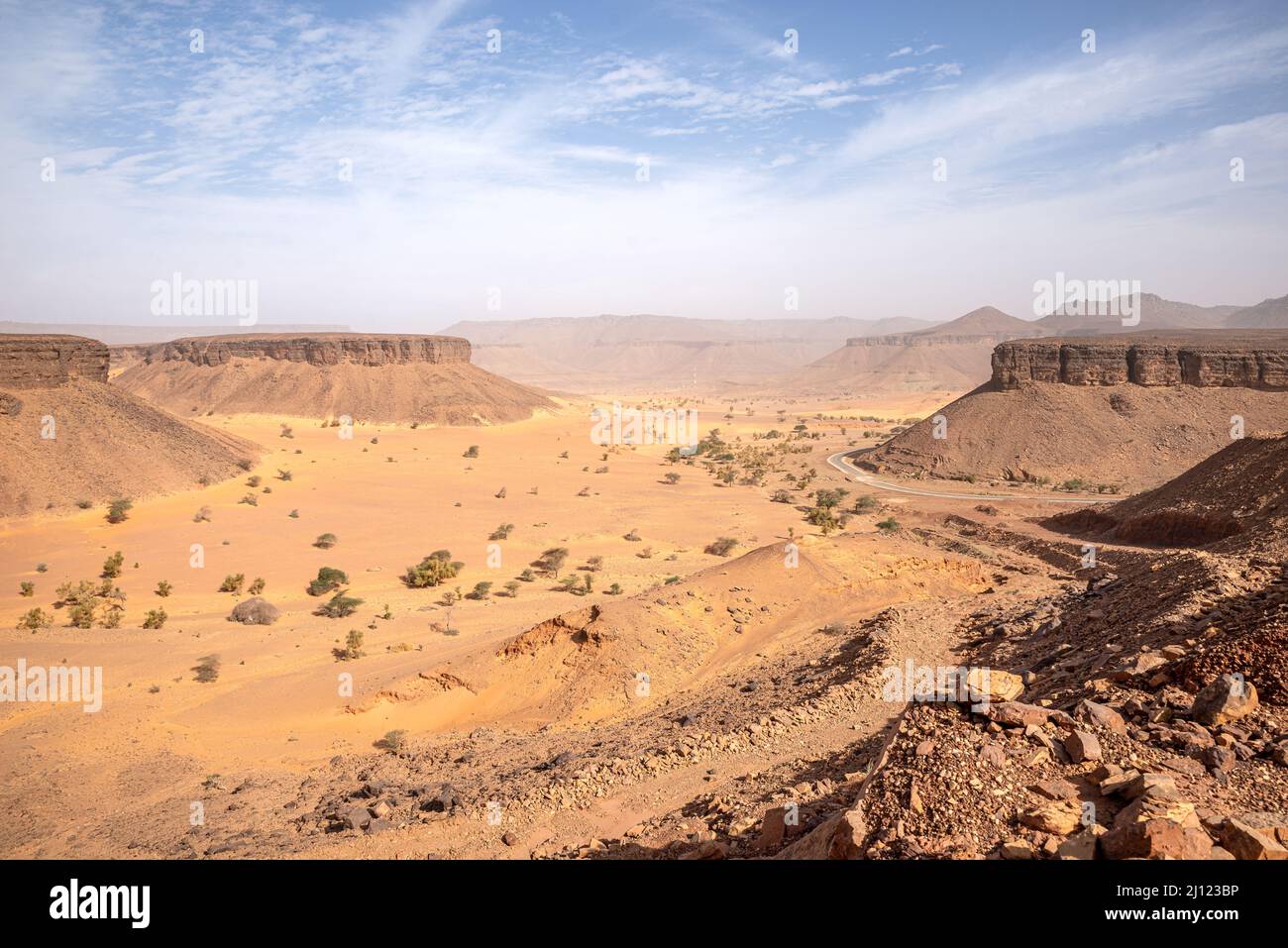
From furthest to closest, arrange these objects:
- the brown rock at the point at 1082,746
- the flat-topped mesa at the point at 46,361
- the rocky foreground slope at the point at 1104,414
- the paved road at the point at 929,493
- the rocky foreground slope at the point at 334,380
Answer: the rocky foreground slope at the point at 334,380, the rocky foreground slope at the point at 1104,414, the paved road at the point at 929,493, the flat-topped mesa at the point at 46,361, the brown rock at the point at 1082,746

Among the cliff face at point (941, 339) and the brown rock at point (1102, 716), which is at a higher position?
the cliff face at point (941, 339)

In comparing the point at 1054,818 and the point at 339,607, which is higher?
the point at 1054,818

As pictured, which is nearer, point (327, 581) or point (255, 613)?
point (255, 613)

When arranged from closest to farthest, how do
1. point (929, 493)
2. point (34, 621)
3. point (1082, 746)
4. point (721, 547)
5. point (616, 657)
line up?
point (1082, 746) → point (616, 657) → point (34, 621) → point (721, 547) → point (929, 493)

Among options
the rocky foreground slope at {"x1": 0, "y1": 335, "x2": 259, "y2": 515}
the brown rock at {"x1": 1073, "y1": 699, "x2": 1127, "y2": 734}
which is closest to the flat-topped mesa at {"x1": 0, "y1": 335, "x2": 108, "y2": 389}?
the rocky foreground slope at {"x1": 0, "y1": 335, "x2": 259, "y2": 515}

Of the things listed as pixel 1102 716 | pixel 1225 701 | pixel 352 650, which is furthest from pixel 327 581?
pixel 1225 701

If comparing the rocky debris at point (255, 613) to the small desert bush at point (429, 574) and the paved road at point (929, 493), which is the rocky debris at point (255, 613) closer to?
the small desert bush at point (429, 574)

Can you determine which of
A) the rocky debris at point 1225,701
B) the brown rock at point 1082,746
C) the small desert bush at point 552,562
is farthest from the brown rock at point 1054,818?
the small desert bush at point 552,562

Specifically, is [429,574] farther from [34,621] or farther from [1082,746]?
[1082,746]
